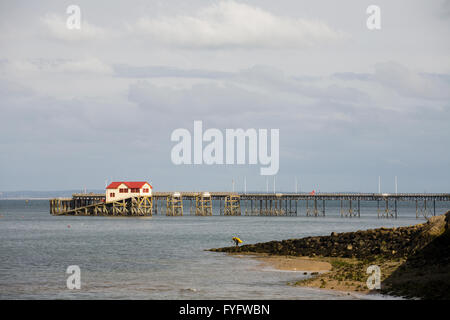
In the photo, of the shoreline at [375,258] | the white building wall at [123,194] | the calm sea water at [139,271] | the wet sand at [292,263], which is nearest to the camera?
the shoreline at [375,258]

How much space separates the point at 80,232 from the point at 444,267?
58284mm

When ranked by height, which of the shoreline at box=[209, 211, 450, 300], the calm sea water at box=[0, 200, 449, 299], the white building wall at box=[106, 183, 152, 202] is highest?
the white building wall at box=[106, 183, 152, 202]

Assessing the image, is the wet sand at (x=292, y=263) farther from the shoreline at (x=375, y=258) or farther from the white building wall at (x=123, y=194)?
the white building wall at (x=123, y=194)

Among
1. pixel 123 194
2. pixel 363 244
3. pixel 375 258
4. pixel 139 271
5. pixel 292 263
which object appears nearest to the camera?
pixel 139 271

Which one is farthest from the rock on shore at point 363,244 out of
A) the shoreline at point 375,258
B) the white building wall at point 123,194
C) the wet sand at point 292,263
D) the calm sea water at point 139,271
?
the white building wall at point 123,194

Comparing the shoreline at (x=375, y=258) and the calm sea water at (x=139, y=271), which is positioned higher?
the shoreline at (x=375, y=258)

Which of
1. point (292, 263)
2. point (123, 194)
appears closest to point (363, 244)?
point (292, 263)

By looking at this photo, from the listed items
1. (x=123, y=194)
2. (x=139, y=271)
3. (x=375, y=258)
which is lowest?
(x=139, y=271)

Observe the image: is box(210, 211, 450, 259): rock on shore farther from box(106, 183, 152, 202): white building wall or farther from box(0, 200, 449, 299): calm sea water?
box(106, 183, 152, 202): white building wall

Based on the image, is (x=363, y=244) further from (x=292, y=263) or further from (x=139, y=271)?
(x=139, y=271)

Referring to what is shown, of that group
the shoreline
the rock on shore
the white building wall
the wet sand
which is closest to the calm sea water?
the wet sand

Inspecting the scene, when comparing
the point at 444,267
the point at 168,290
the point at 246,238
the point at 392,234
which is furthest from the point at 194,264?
the point at 246,238

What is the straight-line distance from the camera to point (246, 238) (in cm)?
7081
